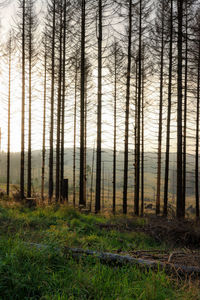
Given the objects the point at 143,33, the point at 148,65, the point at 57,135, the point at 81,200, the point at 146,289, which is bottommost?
the point at 81,200

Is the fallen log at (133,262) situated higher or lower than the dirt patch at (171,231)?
higher

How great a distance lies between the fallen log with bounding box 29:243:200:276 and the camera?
2.85 meters

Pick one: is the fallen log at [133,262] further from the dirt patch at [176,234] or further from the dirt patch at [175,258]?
the dirt patch at [176,234]

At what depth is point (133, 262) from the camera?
2988 millimetres

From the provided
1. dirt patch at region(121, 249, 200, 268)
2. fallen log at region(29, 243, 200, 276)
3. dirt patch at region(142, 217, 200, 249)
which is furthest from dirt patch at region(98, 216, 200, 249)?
fallen log at region(29, 243, 200, 276)

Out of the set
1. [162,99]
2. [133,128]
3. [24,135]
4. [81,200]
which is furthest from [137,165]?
[24,135]

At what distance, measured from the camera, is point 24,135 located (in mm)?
13922

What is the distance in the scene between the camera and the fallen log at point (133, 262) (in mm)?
2848

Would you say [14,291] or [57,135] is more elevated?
[57,135]

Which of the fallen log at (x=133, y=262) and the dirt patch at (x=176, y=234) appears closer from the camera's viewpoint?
the fallen log at (x=133, y=262)

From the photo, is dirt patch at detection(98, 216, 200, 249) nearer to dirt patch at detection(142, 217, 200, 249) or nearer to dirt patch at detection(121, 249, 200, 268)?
dirt patch at detection(142, 217, 200, 249)

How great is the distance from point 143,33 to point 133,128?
614 centimetres

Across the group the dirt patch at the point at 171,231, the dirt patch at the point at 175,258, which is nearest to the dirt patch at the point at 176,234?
the dirt patch at the point at 171,231

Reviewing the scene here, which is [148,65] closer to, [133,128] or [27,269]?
[133,128]
